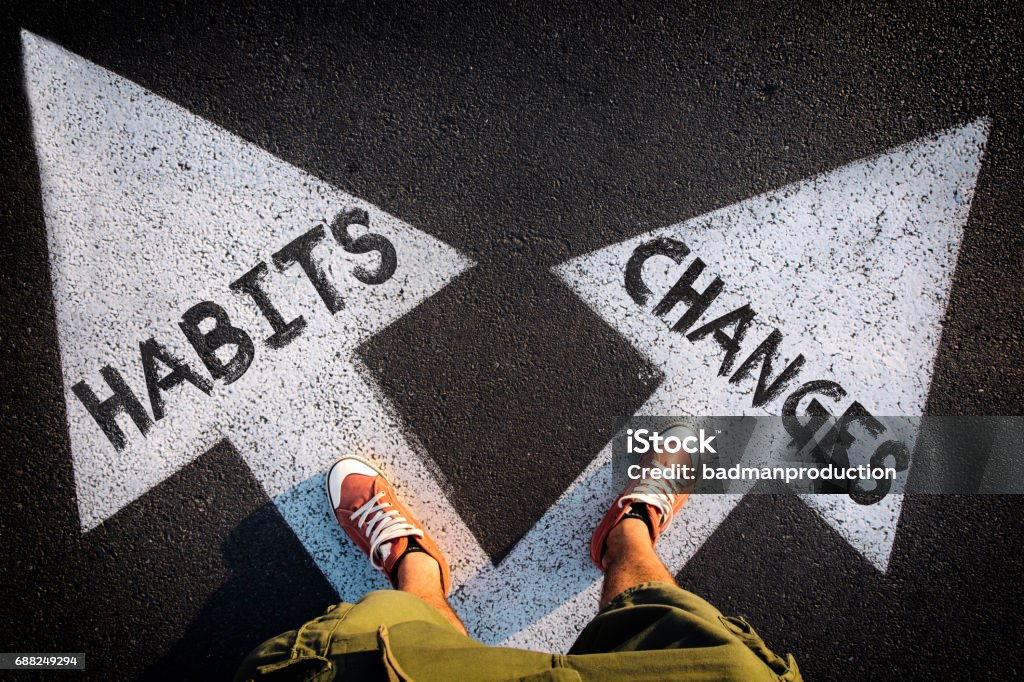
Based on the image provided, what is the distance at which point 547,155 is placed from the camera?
2547 millimetres

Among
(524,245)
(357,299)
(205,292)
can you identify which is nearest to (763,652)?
(524,245)

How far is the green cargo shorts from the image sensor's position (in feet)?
4.79

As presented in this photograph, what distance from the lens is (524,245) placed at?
2.52m

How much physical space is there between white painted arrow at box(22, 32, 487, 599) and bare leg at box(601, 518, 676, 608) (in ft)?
1.85

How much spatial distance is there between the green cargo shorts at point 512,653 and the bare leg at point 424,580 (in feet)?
1.36

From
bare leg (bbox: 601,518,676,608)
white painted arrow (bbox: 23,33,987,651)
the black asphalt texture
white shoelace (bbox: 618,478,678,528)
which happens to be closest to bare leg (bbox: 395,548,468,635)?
white painted arrow (bbox: 23,33,987,651)

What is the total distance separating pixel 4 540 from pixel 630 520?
9.05 feet

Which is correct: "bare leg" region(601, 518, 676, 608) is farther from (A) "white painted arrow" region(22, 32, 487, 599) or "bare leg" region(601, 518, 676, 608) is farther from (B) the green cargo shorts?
(A) "white painted arrow" region(22, 32, 487, 599)

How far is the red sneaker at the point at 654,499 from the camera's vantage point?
7.83 feet

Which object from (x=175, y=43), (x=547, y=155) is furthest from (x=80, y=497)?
(x=547, y=155)

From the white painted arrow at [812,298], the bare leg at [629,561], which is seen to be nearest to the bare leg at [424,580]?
the white painted arrow at [812,298]

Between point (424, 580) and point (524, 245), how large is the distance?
1504 millimetres

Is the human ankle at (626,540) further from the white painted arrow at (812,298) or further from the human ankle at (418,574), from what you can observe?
the human ankle at (418,574)

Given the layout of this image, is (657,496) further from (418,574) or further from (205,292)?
(205,292)
